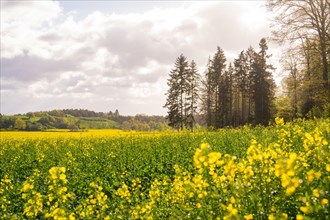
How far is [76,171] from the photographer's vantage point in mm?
12547

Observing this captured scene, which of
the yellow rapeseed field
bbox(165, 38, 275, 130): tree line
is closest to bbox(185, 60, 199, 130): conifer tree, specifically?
bbox(165, 38, 275, 130): tree line

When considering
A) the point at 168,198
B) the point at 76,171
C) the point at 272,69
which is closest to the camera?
the point at 168,198

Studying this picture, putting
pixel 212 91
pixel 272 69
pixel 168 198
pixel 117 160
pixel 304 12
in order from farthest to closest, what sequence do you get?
pixel 212 91 < pixel 272 69 < pixel 304 12 < pixel 117 160 < pixel 168 198

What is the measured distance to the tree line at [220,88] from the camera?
4822 cm

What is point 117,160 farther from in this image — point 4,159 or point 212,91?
point 212,91

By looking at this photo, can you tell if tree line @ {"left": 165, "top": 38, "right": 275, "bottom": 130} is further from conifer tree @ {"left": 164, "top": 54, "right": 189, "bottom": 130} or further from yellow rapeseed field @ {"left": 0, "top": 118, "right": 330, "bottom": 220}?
yellow rapeseed field @ {"left": 0, "top": 118, "right": 330, "bottom": 220}

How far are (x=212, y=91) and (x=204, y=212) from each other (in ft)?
162

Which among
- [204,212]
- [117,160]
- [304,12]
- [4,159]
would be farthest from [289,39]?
[204,212]

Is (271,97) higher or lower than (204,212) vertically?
higher

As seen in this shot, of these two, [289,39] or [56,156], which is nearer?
[56,156]

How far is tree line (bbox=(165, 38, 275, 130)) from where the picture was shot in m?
48.2

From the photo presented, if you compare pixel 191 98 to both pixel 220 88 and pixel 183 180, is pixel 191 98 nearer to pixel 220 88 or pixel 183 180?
pixel 220 88

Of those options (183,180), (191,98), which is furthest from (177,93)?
(183,180)

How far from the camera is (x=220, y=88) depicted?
170 feet
